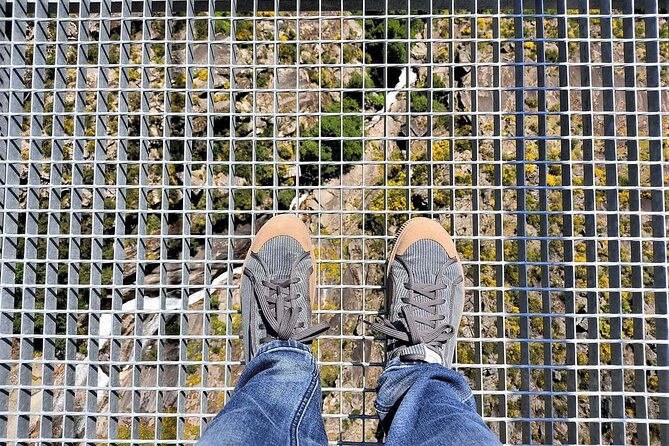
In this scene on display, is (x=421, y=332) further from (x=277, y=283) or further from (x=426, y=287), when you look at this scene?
(x=277, y=283)

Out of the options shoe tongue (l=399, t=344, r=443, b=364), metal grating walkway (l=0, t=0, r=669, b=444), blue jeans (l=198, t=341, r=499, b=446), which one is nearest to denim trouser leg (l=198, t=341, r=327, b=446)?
blue jeans (l=198, t=341, r=499, b=446)

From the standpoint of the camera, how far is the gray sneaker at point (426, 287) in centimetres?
159

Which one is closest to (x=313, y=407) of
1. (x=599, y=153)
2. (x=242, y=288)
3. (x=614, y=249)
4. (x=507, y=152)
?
(x=242, y=288)

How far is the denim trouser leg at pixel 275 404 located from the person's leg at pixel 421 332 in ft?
0.68

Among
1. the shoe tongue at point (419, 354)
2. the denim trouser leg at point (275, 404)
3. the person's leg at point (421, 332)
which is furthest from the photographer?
the shoe tongue at point (419, 354)

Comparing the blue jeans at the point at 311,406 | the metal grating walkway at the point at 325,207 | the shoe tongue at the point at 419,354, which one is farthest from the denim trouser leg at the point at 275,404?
the shoe tongue at the point at 419,354

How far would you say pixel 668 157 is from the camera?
230cm

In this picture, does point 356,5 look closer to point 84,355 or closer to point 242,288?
point 242,288

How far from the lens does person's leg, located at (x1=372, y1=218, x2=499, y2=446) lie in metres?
1.31

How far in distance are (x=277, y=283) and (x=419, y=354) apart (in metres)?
0.48

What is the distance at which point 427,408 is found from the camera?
130 cm

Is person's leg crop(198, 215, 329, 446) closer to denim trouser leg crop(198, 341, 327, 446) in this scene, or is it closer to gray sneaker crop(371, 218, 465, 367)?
denim trouser leg crop(198, 341, 327, 446)

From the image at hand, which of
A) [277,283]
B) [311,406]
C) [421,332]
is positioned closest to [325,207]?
[277,283]

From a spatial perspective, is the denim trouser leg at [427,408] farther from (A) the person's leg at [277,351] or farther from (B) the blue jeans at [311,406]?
(A) the person's leg at [277,351]
